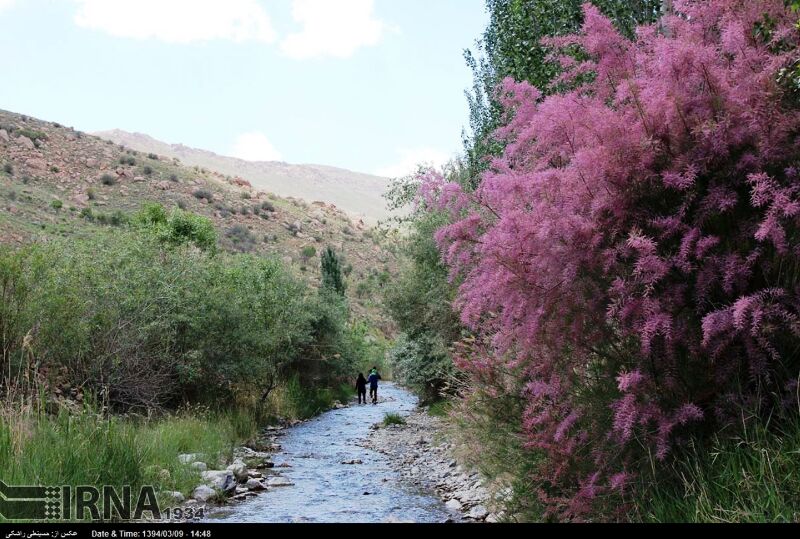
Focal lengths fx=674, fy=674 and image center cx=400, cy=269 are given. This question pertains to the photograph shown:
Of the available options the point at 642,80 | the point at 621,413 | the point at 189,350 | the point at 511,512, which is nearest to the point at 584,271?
the point at 621,413

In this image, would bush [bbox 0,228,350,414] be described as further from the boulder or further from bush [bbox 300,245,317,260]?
bush [bbox 300,245,317,260]

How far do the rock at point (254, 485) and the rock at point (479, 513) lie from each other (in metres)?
3.77

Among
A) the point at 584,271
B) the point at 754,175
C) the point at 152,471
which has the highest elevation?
the point at 754,175

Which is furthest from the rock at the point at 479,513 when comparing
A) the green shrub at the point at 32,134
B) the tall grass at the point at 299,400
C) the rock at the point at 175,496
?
the green shrub at the point at 32,134

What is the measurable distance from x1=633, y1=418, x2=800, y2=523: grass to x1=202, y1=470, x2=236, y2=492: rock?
708 cm

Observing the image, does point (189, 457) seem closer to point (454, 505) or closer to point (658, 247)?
point (454, 505)

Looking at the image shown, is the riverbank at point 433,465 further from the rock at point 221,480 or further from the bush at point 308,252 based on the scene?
the bush at point 308,252

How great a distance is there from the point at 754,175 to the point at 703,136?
45 centimetres

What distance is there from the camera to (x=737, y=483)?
13.6 feet

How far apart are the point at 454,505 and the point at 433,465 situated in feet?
13.3

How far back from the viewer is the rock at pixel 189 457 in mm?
10398

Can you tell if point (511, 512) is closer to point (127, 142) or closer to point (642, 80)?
point (642, 80)

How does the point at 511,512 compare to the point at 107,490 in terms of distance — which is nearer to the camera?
the point at 511,512

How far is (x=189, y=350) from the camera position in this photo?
15961 millimetres
